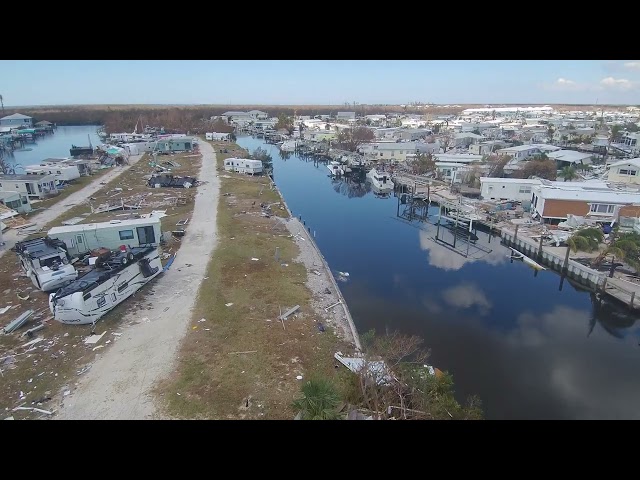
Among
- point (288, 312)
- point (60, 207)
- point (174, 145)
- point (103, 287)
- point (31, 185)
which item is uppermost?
point (174, 145)

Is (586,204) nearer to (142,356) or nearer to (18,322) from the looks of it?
(142,356)

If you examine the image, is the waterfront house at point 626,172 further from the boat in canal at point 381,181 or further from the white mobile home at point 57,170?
the white mobile home at point 57,170

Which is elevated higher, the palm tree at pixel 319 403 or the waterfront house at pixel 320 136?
the waterfront house at pixel 320 136

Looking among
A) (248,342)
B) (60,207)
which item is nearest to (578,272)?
(248,342)

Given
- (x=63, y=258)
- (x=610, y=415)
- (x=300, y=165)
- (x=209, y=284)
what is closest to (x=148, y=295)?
(x=209, y=284)

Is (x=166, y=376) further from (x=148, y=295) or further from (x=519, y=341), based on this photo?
(x=519, y=341)

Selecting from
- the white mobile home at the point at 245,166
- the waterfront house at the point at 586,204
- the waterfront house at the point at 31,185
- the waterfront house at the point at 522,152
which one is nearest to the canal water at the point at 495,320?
the waterfront house at the point at 586,204

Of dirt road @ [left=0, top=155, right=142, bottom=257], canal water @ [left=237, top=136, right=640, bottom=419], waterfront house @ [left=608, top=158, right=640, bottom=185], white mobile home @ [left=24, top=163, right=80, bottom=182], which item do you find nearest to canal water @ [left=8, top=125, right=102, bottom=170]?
white mobile home @ [left=24, top=163, right=80, bottom=182]

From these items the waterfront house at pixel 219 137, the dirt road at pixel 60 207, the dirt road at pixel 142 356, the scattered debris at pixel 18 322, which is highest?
the waterfront house at pixel 219 137
